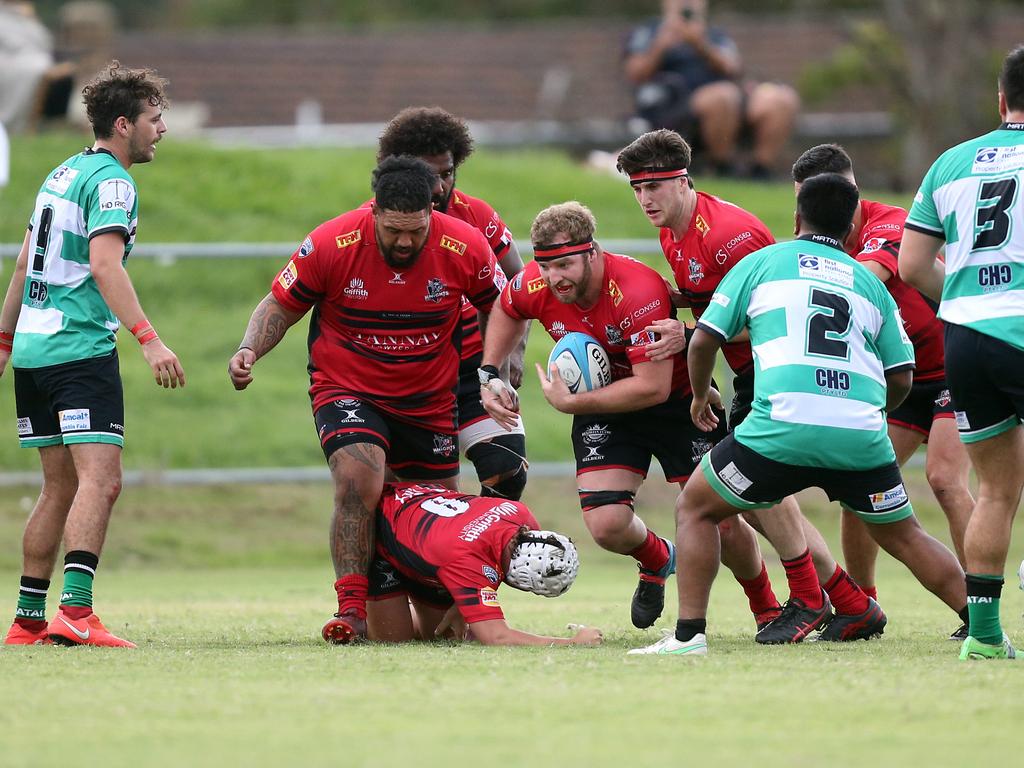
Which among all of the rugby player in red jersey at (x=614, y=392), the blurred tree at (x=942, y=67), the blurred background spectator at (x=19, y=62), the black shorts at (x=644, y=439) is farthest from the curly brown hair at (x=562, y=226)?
the blurred tree at (x=942, y=67)

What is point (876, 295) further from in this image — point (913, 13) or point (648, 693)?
point (913, 13)

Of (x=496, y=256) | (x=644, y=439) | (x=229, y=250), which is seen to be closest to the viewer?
(x=644, y=439)

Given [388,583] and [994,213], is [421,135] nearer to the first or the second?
[388,583]

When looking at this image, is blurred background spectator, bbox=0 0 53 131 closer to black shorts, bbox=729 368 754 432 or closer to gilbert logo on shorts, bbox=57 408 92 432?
gilbert logo on shorts, bbox=57 408 92 432

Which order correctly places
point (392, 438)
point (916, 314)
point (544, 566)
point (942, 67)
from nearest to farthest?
point (544, 566), point (916, 314), point (392, 438), point (942, 67)

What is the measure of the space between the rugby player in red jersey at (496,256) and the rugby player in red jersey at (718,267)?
3.93 ft

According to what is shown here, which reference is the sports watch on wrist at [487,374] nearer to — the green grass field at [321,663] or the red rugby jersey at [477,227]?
the red rugby jersey at [477,227]

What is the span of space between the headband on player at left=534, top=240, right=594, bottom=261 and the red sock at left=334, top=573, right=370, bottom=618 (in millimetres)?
1742

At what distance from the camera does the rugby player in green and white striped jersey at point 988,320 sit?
6199mm

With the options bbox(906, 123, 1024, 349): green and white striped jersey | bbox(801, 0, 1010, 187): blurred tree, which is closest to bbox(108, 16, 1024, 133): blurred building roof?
bbox(801, 0, 1010, 187): blurred tree

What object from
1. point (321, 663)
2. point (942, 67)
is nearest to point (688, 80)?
point (942, 67)

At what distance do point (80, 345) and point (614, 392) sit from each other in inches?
96.8

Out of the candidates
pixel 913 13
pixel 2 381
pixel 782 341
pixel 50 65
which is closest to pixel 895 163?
pixel 913 13

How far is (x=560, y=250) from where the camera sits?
7270 mm
